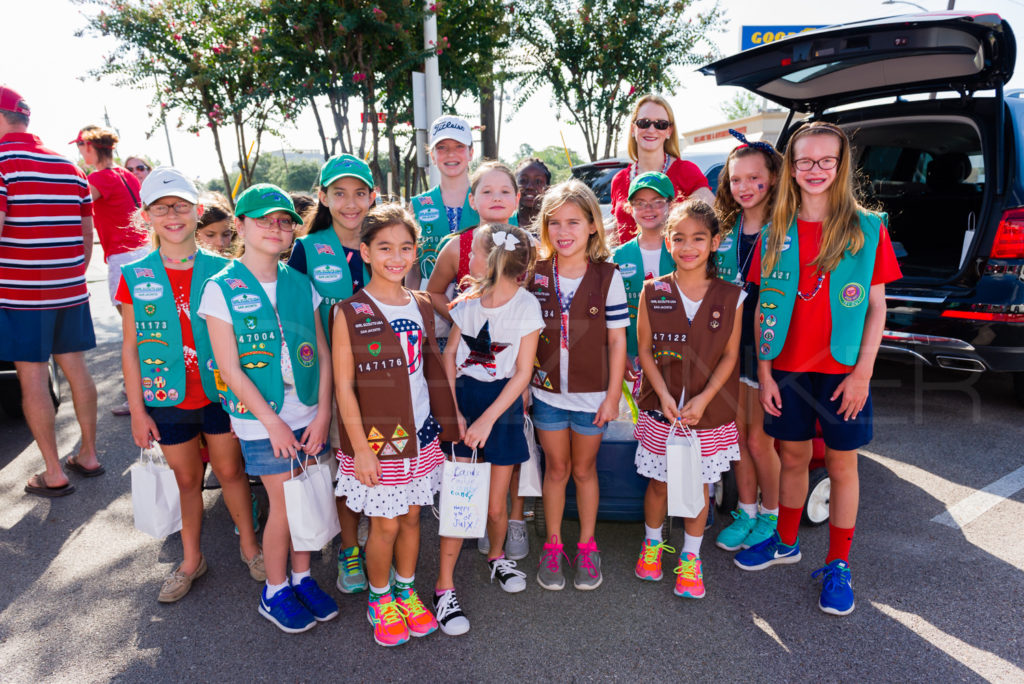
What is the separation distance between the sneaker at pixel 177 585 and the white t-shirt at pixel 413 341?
4.26ft

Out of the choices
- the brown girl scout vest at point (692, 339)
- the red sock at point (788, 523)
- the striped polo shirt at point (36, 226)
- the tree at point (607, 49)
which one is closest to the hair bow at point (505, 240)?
the brown girl scout vest at point (692, 339)

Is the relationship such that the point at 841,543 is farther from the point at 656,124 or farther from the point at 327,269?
the point at 327,269

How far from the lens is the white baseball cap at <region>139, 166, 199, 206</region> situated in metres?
2.52

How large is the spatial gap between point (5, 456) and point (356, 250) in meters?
3.25

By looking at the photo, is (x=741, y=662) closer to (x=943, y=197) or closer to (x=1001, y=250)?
(x=1001, y=250)

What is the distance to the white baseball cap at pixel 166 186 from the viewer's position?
252 cm

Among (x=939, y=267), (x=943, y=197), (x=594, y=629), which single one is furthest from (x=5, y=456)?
(x=943, y=197)

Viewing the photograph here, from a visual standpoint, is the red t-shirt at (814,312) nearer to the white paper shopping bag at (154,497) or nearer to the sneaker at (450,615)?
the sneaker at (450,615)

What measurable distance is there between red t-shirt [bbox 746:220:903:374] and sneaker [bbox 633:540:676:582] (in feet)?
3.16

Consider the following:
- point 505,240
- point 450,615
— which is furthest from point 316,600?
point 505,240

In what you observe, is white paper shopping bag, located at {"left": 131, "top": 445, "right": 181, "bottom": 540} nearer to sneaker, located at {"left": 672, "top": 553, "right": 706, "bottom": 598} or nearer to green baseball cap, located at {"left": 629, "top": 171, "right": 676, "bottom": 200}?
sneaker, located at {"left": 672, "top": 553, "right": 706, "bottom": 598}

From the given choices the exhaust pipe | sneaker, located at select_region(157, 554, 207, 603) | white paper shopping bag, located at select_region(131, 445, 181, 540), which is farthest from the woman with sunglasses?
sneaker, located at select_region(157, 554, 207, 603)

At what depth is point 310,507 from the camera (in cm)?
239

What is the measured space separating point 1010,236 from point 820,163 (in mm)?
2155
